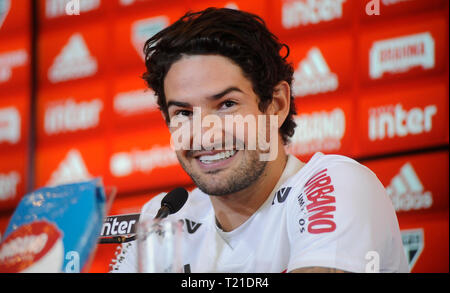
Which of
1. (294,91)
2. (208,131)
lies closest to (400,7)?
(294,91)

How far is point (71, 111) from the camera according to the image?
249cm

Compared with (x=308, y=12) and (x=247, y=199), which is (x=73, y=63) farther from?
(x=247, y=199)

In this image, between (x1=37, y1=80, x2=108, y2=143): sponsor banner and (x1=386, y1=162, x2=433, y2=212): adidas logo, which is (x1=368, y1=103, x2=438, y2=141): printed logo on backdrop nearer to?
(x1=386, y1=162, x2=433, y2=212): adidas logo

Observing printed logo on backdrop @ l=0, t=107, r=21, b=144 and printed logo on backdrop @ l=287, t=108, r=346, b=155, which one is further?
printed logo on backdrop @ l=0, t=107, r=21, b=144

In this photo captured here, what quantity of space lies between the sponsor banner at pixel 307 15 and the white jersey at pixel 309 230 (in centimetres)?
89

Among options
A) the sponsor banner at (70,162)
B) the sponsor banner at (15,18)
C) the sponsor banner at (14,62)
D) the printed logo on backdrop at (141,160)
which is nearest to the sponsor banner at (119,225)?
the printed logo on backdrop at (141,160)

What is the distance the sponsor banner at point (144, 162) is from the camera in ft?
7.55

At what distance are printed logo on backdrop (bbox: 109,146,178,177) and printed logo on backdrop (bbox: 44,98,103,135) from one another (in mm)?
190

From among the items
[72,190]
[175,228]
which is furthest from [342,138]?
[175,228]

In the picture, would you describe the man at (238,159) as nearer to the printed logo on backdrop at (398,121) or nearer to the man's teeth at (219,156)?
the man's teeth at (219,156)

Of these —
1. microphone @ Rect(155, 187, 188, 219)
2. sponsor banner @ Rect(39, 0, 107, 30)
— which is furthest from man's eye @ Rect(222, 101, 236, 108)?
sponsor banner @ Rect(39, 0, 107, 30)

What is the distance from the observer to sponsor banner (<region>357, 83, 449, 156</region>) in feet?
6.09

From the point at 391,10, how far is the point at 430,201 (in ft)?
2.04
